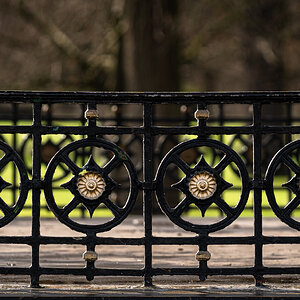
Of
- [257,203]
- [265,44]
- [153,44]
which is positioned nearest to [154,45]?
[153,44]

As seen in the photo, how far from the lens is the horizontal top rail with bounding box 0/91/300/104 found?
5086 mm

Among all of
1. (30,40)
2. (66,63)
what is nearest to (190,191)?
(66,63)

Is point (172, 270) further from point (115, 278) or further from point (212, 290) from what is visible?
point (115, 278)

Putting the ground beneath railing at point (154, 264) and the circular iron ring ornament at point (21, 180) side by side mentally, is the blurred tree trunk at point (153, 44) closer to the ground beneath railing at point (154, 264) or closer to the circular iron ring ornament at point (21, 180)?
the ground beneath railing at point (154, 264)

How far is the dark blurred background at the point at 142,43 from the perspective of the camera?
1187 cm

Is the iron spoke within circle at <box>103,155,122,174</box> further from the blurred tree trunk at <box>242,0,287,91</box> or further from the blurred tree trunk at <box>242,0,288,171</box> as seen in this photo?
the blurred tree trunk at <box>242,0,287,91</box>

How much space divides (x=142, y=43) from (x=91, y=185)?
701 cm

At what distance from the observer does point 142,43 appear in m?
11.9

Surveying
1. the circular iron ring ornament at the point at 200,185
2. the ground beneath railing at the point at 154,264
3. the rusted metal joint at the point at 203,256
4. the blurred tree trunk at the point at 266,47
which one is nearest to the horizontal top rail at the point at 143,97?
the circular iron ring ornament at the point at 200,185

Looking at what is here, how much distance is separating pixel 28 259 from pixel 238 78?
76.8 feet

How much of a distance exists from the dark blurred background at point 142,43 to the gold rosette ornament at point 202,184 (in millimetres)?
6803

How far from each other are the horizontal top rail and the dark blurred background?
22.0 ft

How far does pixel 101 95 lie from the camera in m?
5.10

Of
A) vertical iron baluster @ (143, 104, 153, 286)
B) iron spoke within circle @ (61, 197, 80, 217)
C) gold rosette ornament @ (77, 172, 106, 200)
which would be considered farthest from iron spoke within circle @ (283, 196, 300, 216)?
iron spoke within circle @ (61, 197, 80, 217)
